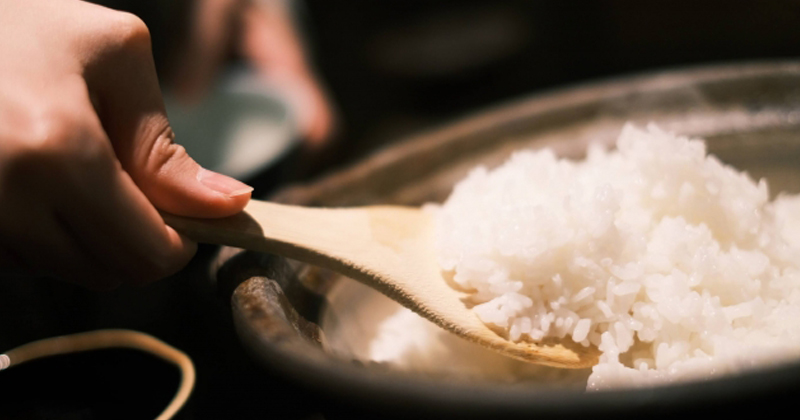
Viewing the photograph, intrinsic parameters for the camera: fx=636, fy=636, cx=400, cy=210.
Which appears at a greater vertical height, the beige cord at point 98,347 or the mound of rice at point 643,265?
the mound of rice at point 643,265

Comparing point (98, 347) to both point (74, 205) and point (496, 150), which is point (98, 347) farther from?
point (496, 150)

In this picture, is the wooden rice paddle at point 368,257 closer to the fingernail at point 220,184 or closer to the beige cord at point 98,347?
the fingernail at point 220,184

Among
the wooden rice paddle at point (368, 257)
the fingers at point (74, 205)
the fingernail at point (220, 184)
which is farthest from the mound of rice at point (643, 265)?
the fingers at point (74, 205)

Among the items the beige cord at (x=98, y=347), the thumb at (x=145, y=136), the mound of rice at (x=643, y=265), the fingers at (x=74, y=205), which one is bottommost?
the beige cord at (x=98, y=347)

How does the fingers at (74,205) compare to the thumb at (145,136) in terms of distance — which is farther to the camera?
the thumb at (145,136)

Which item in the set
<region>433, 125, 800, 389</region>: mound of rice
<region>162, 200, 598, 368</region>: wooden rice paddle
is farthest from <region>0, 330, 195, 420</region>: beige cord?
<region>433, 125, 800, 389</region>: mound of rice

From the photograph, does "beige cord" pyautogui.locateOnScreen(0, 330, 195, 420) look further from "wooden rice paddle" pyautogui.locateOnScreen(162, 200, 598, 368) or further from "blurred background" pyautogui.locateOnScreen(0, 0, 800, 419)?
"wooden rice paddle" pyautogui.locateOnScreen(162, 200, 598, 368)
